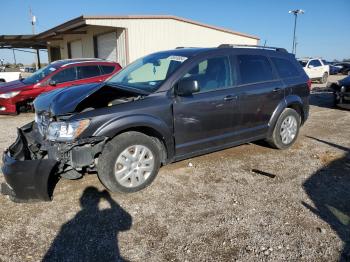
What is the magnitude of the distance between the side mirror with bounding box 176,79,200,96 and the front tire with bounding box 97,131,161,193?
2.36 ft

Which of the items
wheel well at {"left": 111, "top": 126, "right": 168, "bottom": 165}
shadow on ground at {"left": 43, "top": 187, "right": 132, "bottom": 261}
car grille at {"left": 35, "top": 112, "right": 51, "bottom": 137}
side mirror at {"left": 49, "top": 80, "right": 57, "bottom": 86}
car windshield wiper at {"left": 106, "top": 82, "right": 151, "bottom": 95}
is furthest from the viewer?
side mirror at {"left": 49, "top": 80, "right": 57, "bottom": 86}

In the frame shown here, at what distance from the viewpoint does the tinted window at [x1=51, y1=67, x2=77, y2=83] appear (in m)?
9.95

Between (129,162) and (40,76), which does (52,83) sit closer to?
(40,76)

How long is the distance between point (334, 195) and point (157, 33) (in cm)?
1531

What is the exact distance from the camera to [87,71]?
10.4 metres

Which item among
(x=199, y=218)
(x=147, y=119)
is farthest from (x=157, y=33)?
(x=199, y=218)

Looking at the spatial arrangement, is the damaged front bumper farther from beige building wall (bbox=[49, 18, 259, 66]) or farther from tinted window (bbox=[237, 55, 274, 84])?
beige building wall (bbox=[49, 18, 259, 66])

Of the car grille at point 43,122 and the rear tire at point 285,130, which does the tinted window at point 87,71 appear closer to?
the car grille at point 43,122

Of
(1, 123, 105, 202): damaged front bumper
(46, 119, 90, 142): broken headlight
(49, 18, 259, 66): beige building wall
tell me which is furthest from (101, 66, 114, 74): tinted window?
(46, 119, 90, 142): broken headlight

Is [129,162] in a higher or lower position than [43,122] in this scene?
lower

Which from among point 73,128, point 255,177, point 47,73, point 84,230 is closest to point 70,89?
point 73,128

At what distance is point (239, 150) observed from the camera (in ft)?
19.1

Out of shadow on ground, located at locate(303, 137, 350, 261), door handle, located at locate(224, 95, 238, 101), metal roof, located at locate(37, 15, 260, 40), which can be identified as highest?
metal roof, located at locate(37, 15, 260, 40)

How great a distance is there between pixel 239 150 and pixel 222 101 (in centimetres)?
153
